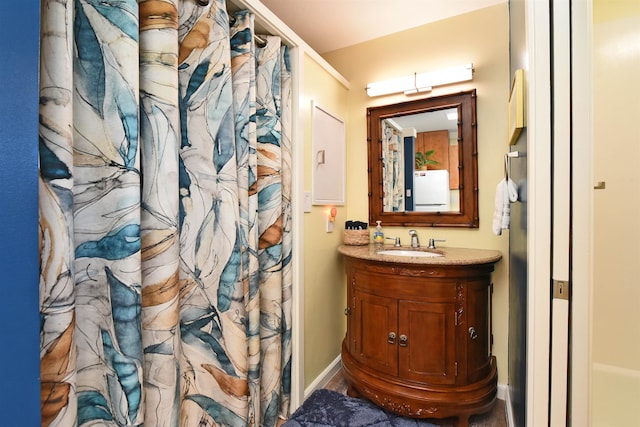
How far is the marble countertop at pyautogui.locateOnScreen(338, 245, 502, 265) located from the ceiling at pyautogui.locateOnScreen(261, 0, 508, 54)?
5.25ft

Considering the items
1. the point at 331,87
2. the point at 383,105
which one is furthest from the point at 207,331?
the point at 383,105

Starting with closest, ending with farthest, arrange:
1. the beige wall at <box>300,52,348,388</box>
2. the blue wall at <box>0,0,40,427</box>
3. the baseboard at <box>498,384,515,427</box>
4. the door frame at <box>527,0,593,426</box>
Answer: the blue wall at <box>0,0,40,427</box>
the door frame at <box>527,0,593,426</box>
the baseboard at <box>498,384,515,427</box>
the beige wall at <box>300,52,348,388</box>

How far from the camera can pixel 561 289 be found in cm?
104

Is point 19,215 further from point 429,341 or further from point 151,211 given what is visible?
point 429,341

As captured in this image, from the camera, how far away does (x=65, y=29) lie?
851 millimetres

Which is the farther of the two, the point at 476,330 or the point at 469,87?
the point at 469,87

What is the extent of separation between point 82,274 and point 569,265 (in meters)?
1.54

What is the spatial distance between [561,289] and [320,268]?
135 centimetres

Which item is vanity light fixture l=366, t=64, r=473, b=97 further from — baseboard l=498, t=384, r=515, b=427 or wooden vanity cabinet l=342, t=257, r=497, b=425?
baseboard l=498, t=384, r=515, b=427

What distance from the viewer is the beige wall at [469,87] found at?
2.06m

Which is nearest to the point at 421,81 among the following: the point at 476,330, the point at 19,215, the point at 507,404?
the point at 476,330

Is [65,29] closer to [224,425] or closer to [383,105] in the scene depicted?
[224,425]

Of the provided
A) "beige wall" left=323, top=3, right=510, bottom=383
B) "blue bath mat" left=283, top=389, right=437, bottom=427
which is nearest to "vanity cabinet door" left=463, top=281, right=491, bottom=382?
"beige wall" left=323, top=3, right=510, bottom=383

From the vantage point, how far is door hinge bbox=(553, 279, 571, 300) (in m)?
1.03
